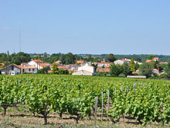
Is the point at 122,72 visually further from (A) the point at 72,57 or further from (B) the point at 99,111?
(A) the point at 72,57

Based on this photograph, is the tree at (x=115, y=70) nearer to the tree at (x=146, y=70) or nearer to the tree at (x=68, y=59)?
the tree at (x=146, y=70)

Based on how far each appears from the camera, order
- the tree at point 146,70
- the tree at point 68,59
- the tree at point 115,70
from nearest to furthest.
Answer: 1. the tree at point 115,70
2. the tree at point 146,70
3. the tree at point 68,59

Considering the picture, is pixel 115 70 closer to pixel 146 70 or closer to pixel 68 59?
pixel 146 70

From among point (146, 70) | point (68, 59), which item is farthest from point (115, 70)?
point (68, 59)

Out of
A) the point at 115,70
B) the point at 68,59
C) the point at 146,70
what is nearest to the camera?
the point at 115,70

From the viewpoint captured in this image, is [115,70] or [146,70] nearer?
[115,70]

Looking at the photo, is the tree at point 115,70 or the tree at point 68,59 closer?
the tree at point 115,70

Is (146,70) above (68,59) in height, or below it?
below

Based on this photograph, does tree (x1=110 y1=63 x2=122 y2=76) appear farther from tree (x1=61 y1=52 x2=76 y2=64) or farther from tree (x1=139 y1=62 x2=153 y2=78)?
tree (x1=61 y1=52 x2=76 y2=64)

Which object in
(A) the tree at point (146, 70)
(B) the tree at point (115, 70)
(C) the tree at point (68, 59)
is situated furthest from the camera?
(C) the tree at point (68, 59)

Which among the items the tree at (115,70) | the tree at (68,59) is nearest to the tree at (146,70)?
the tree at (115,70)

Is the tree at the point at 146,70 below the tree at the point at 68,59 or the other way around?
below

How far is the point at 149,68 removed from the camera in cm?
8375

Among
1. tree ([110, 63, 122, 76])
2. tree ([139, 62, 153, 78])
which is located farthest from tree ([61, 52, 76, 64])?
tree ([110, 63, 122, 76])
